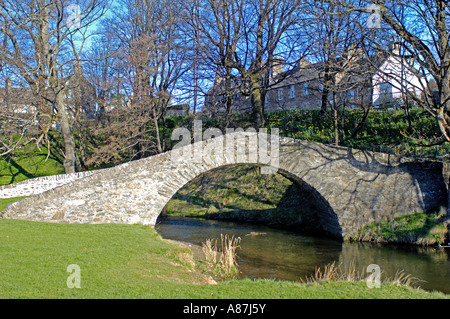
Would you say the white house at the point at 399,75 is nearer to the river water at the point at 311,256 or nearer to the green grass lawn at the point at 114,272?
the river water at the point at 311,256

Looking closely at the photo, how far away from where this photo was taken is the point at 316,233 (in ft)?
46.8

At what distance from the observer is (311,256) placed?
36.2 ft

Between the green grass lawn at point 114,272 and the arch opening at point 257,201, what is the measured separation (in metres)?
5.69

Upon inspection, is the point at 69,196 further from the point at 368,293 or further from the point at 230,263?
the point at 368,293

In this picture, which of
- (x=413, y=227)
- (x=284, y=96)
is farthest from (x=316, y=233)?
(x=284, y=96)

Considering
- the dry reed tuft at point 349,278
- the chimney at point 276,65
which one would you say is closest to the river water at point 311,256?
the dry reed tuft at point 349,278

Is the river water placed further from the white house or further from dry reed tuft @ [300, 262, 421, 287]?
the white house

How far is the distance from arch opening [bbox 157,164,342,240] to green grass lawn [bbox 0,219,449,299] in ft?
18.7

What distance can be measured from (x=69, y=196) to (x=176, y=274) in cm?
518

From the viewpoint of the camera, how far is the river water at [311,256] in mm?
9219

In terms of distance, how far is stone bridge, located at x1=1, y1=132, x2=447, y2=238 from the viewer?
1145 cm

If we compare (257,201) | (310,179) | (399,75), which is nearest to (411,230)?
(310,179)

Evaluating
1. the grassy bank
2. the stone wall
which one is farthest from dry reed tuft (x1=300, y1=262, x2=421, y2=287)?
the stone wall

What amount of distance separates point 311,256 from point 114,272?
626cm
